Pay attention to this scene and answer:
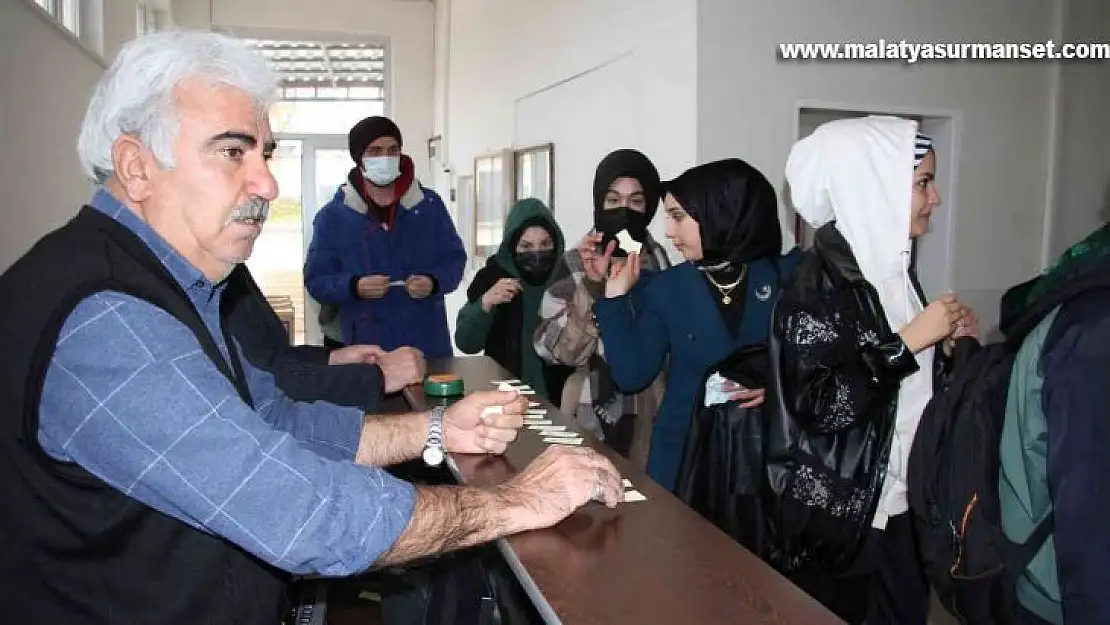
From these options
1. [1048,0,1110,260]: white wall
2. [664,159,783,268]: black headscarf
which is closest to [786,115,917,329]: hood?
[664,159,783,268]: black headscarf

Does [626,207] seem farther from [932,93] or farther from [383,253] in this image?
[932,93]

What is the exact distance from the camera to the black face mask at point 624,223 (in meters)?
2.97

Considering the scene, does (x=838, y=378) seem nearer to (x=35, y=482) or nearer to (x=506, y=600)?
(x=506, y=600)

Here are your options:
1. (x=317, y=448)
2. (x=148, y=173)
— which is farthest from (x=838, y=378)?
(x=148, y=173)

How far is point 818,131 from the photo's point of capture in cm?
212

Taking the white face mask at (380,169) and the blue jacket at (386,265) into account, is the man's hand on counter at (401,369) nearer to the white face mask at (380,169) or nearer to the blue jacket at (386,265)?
the blue jacket at (386,265)

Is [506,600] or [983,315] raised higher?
[983,315]

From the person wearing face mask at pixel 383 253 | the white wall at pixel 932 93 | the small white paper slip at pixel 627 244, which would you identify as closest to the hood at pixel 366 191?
the person wearing face mask at pixel 383 253

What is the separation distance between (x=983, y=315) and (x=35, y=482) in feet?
15.3

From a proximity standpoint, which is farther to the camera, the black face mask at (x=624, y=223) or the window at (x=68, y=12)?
the window at (x=68, y=12)

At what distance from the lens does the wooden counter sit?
3.34ft

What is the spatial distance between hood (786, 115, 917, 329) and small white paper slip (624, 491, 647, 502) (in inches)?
34.4

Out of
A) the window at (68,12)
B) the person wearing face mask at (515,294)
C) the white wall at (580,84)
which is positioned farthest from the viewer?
the window at (68,12)

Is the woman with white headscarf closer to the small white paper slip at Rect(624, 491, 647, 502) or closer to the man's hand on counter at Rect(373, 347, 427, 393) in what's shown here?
the small white paper slip at Rect(624, 491, 647, 502)
